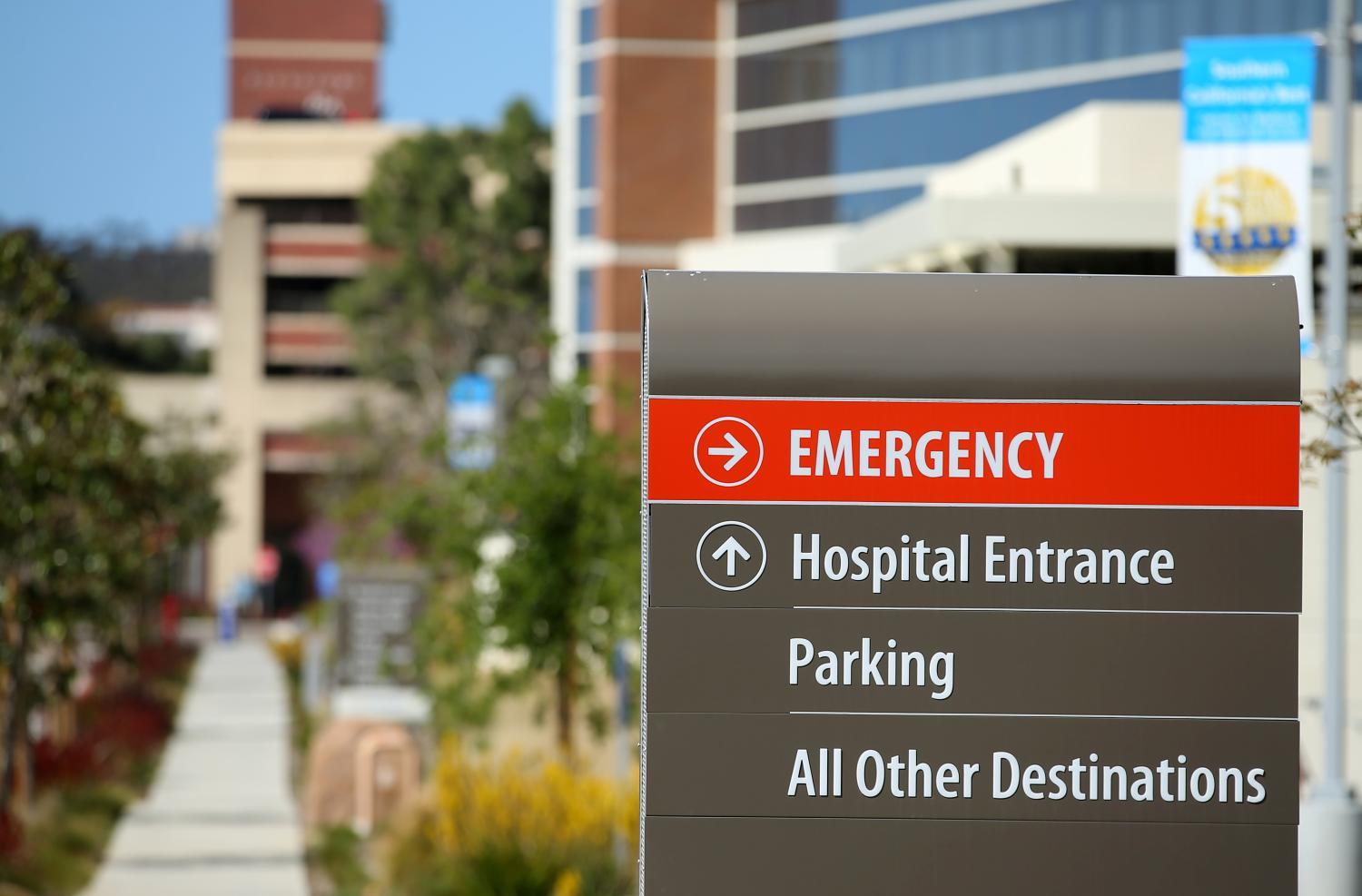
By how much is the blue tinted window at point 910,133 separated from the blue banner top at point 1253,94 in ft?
104

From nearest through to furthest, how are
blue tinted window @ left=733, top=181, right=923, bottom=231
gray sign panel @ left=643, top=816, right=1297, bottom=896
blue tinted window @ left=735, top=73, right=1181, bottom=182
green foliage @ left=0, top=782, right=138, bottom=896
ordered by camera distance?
gray sign panel @ left=643, top=816, right=1297, bottom=896 → green foliage @ left=0, top=782, right=138, bottom=896 → blue tinted window @ left=735, top=73, right=1181, bottom=182 → blue tinted window @ left=733, top=181, right=923, bottom=231

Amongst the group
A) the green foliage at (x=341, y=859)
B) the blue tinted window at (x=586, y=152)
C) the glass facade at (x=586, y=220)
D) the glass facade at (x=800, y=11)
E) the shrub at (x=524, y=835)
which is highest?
the glass facade at (x=800, y=11)

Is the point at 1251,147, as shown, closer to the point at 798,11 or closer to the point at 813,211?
the point at 813,211

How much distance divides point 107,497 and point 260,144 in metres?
70.2

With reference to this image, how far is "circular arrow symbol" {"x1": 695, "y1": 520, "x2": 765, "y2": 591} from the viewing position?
585cm

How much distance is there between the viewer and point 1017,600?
19.3 ft

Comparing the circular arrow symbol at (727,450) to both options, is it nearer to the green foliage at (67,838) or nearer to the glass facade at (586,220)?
the green foliage at (67,838)

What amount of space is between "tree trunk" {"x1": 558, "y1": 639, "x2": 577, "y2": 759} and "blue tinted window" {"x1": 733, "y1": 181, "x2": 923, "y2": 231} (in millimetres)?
31615

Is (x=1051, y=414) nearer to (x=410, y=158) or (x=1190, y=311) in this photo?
(x=1190, y=311)

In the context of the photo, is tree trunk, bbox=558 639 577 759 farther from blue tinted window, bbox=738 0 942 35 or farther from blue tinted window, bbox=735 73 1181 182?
blue tinted window, bbox=738 0 942 35

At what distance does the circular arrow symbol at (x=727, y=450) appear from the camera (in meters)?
5.84

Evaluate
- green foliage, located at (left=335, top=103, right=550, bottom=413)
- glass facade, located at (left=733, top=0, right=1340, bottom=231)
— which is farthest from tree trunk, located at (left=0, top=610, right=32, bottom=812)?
green foliage, located at (left=335, top=103, right=550, bottom=413)

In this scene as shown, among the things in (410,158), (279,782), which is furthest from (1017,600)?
(410,158)

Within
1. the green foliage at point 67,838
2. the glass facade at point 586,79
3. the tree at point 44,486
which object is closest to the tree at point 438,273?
the glass facade at point 586,79
